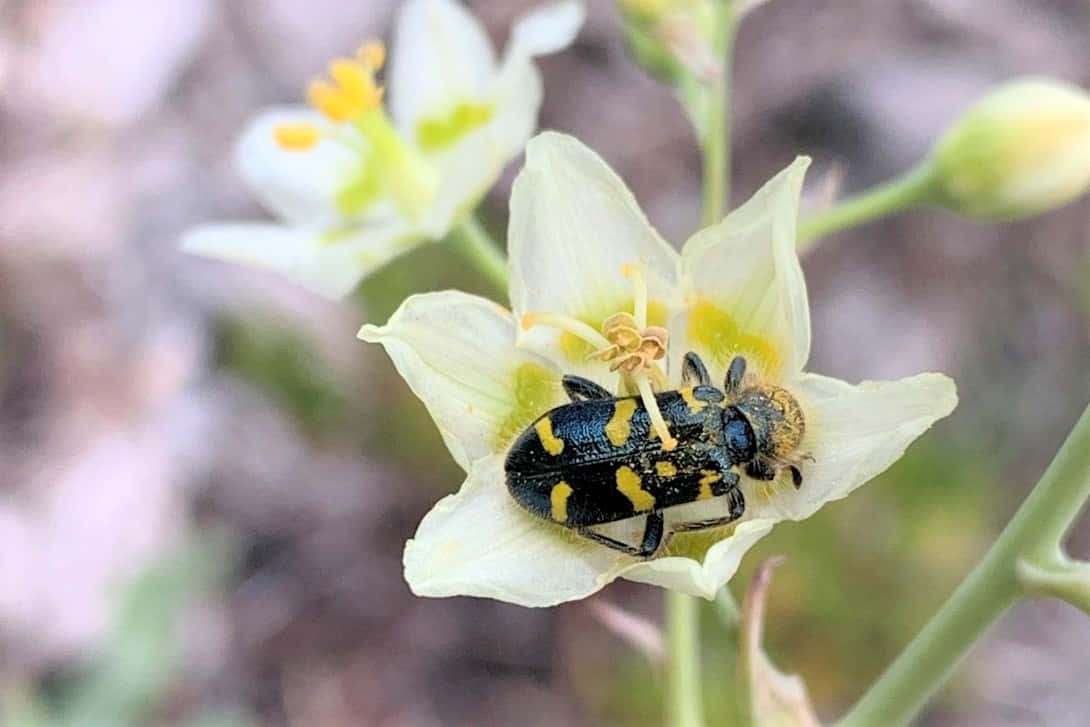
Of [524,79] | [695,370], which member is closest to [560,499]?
[695,370]

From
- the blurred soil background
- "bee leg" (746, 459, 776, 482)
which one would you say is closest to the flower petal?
"bee leg" (746, 459, 776, 482)

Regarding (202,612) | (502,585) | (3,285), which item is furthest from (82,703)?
(502,585)

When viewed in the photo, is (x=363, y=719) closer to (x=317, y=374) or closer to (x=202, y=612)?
(x=202, y=612)

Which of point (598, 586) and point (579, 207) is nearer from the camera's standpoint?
point (598, 586)

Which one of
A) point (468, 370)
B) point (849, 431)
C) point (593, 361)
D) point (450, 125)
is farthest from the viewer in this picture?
point (450, 125)

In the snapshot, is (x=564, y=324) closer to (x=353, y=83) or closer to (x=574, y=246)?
(x=574, y=246)
